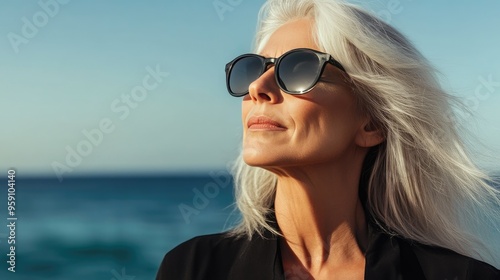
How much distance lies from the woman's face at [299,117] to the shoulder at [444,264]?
0.54 m

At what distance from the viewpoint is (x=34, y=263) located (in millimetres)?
18719

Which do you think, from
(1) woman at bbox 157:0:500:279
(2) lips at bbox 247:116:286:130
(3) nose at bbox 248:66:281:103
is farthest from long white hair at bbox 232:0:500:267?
(2) lips at bbox 247:116:286:130

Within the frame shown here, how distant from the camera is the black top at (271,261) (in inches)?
121

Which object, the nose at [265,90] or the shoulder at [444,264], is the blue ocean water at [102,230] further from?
the nose at [265,90]

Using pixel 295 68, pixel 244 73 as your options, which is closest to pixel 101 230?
pixel 244 73

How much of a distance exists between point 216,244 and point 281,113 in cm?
67

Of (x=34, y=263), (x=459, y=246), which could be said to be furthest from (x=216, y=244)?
(x=34, y=263)

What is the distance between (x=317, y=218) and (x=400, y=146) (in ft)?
1.76

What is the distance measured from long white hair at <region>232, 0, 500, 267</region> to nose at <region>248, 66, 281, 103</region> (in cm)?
27

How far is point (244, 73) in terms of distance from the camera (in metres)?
3.25

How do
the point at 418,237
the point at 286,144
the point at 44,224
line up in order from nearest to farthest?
1. the point at 286,144
2. the point at 418,237
3. the point at 44,224

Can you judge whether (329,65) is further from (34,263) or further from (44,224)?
(44,224)

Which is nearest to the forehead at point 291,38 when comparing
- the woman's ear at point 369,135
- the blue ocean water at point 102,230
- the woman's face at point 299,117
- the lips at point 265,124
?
the woman's face at point 299,117

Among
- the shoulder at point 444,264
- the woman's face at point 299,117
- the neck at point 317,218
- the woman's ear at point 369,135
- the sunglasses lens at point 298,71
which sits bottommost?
the shoulder at point 444,264
